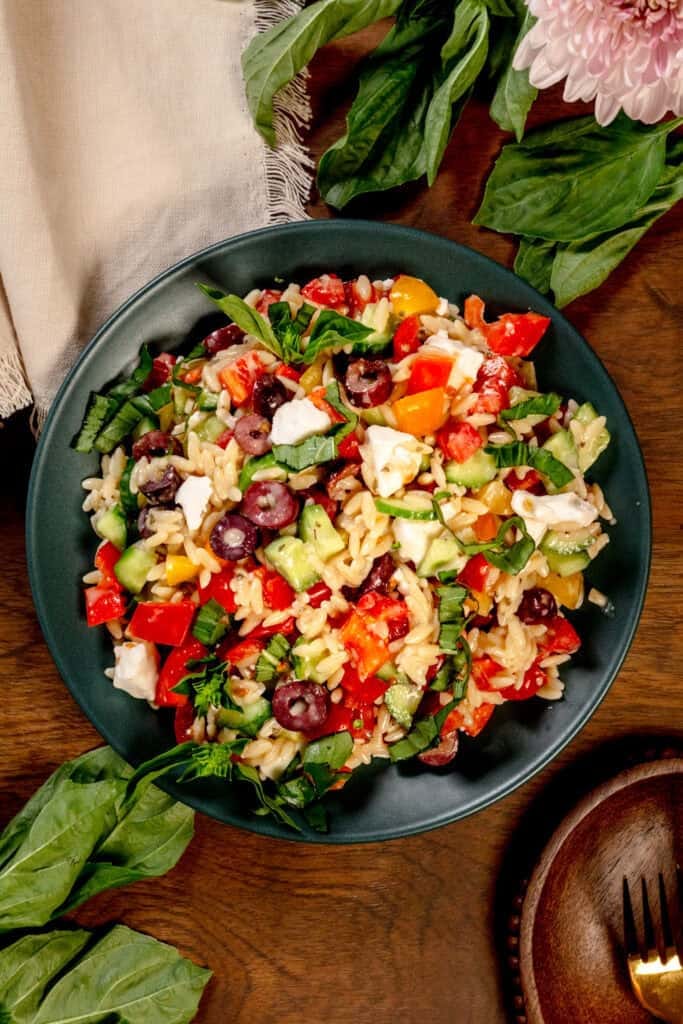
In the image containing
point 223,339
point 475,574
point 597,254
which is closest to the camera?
point 475,574

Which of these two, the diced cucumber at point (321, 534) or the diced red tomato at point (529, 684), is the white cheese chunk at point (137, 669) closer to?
the diced cucumber at point (321, 534)

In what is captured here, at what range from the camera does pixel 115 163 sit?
1966mm

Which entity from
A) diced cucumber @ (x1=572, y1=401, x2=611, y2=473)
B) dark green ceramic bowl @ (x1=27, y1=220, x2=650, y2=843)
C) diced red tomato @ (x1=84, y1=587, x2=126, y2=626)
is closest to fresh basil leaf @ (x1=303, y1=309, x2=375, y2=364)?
dark green ceramic bowl @ (x1=27, y1=220, x2=650, y2=843)

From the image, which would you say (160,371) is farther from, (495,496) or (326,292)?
(495,496)

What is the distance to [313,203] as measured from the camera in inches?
81.7

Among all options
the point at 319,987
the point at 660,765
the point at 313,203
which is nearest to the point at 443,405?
the point at 313,203

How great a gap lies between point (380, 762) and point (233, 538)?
56cm

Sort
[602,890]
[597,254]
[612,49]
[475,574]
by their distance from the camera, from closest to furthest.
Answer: [612,49] → [475,574] → [597,254] → [602,890]

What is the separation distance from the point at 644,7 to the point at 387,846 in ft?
5.40

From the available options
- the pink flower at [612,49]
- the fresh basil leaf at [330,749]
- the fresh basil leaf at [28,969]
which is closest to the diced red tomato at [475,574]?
the fresh basil leaf at [330,749]

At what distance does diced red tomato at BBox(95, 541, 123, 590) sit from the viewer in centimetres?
180

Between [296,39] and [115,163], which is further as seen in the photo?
[115,163]

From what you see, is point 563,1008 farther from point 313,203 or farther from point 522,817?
point 313,203

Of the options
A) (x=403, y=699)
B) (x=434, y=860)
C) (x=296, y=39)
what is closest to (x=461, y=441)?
(x=403, y=699)
